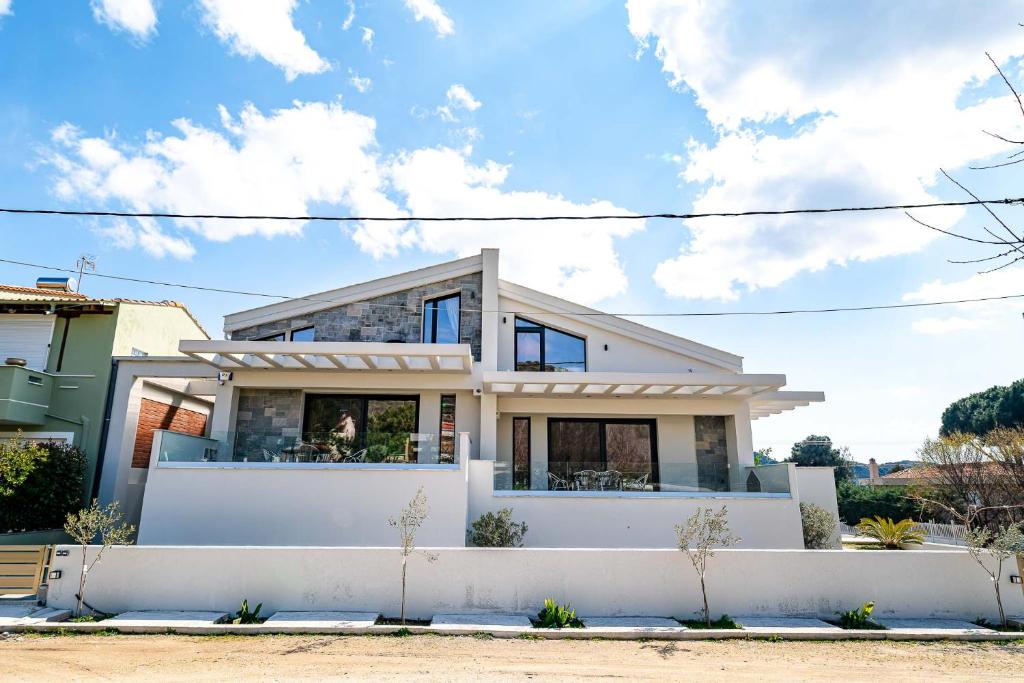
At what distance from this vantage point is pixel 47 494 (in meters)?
13.4

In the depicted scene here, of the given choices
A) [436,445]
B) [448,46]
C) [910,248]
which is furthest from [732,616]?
[448,46]

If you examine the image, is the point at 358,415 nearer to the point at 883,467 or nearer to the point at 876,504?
the point at 876,504

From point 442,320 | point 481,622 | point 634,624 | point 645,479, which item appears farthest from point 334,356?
point 634,624

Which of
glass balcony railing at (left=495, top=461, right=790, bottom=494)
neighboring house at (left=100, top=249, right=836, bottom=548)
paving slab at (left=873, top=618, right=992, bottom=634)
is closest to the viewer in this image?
paving slab at (left=873, top=618, right=992, bottom=634)

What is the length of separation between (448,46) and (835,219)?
24.4 ft

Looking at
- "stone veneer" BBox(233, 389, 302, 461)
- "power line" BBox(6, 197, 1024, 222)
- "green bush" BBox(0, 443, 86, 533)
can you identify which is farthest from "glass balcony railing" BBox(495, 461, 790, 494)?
"green bush" BBox(0, 443, 86, 533)

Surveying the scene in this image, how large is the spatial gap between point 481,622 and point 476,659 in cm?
166

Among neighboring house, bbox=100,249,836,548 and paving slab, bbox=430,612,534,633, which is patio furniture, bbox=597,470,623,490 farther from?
paving slab, bbox=430,612,534,633

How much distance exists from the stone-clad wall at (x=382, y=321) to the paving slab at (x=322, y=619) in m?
7.71

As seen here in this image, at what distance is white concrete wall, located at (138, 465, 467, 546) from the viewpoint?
12234 millimetres

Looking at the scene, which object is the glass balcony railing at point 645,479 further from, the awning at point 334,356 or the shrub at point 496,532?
the awning at point 334,356

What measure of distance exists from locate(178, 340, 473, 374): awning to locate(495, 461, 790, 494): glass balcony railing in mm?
2797

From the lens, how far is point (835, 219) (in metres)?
10.6

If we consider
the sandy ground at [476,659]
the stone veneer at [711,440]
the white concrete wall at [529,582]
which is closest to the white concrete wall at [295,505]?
the white concrete wall at [529,582]
